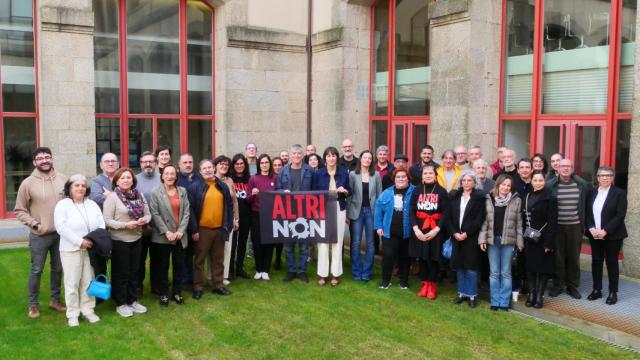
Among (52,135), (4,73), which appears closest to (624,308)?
(52,135)

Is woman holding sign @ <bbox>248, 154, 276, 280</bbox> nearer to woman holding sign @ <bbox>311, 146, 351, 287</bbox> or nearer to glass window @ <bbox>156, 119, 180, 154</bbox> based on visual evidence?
woman holding sign @ <bbox>311, 146, 351, 287</bbox>

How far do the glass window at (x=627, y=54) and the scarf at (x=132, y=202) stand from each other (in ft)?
23.3

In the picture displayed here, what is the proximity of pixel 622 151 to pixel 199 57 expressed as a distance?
914 cm

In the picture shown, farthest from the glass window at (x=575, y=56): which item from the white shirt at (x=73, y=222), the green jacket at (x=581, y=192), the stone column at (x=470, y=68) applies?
the white shirt at (x=73, y=222)

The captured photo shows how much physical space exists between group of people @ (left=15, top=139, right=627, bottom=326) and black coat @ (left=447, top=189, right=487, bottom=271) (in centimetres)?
1

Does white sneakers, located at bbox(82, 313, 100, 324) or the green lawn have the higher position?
white sneakers, located at bbox(82, 313, 100, 324)

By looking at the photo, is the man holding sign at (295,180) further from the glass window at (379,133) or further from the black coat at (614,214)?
the glass window at (379,133)

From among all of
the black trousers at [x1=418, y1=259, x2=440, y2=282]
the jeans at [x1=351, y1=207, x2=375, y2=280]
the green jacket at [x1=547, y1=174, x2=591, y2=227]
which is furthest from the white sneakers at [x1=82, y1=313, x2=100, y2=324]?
the green jacket at [x1=547, y1=174, x2=591, y2=227]

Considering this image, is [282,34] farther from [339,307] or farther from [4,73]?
[339,307]

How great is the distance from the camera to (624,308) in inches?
291

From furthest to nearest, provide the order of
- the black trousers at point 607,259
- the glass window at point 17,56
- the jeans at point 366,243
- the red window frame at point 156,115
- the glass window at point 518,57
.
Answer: the red window frame at point 156,115 < the glass window at point 17,56 < the glass window at point 518,57 < the jeans at point 366,243 < the black trousers at point 607,259

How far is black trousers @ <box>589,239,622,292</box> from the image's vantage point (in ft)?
25.0

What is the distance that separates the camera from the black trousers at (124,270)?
7.05 m

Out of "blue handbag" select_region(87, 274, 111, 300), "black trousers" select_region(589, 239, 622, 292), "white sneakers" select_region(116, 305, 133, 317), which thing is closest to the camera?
"blue handbag" select_region(87, 274, 111, 300)
